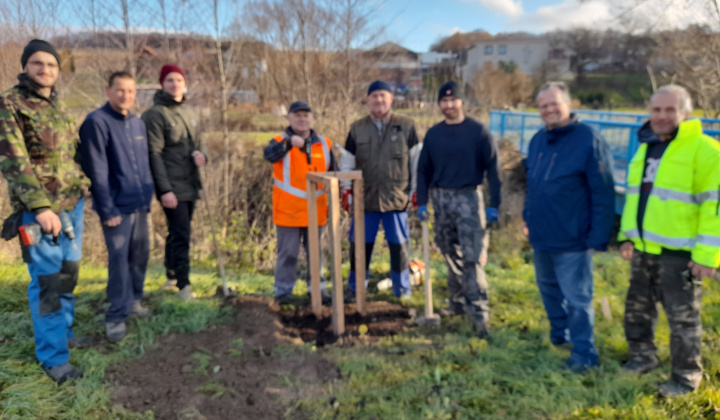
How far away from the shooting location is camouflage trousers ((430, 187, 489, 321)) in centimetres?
442

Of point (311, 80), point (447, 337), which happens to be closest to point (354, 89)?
point (311, 80)

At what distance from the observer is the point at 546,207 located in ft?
11.6

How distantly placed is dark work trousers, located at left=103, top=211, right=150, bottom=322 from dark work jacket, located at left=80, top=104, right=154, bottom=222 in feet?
0.44

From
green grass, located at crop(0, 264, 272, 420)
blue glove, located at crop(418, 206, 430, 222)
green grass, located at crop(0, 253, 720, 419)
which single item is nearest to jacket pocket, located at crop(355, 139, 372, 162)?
blue glove, located at crop(418, 206, 430, 222)

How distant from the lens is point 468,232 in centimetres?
444

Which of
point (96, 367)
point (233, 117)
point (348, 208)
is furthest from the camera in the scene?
point (233, 117)

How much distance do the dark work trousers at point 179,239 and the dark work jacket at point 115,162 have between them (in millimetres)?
645

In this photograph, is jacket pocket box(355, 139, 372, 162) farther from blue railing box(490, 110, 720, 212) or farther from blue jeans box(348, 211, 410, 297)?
blue railing box(490, 110, 720, 212)

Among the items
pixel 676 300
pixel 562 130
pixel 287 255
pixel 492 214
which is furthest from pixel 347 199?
pixel 676 300

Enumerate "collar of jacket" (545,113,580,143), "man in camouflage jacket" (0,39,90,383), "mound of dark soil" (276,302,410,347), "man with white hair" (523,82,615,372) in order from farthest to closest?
"mound of dark soil" (276,302,410,347) → "collar of jacket" (545,113,580,143) → "man with white hair" (523,82,615,372) → "man in camouflage jacket" (0,39,90,383)

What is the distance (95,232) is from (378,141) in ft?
19.4

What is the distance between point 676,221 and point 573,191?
2.24 feet

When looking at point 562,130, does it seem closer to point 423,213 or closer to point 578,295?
point 578,295

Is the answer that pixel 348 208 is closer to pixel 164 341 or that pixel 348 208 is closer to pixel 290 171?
pixel 290 171
